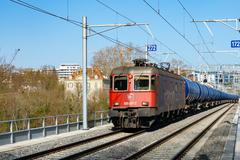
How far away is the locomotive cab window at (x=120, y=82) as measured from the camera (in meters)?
21.2

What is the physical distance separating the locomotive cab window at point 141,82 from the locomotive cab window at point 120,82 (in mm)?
523

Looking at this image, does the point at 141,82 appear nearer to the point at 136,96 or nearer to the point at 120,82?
the point at 136,96

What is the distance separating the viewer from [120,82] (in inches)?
840

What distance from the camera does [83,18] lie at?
22.5 m

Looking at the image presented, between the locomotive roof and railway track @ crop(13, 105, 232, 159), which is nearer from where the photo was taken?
railway track @ crop(13, 105, 232, 159)

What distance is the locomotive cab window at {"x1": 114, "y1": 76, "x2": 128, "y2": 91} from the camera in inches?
834

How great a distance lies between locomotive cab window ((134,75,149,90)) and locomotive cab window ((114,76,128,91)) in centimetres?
52

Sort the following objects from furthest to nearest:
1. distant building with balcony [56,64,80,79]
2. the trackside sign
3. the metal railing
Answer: distant building with balcony [56,64,80,79] < the trackside sign < the metal railing

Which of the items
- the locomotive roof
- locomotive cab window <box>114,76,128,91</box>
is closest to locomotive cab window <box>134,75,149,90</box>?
the locomotive roof

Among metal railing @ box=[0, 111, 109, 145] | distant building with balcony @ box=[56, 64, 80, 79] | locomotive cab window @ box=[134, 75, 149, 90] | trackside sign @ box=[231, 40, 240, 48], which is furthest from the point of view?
distant building with balcony @ box=[56, 64, 80, 79]

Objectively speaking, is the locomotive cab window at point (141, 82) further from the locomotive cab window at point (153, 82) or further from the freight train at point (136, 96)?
the locomotive cab window at point (153, 82)

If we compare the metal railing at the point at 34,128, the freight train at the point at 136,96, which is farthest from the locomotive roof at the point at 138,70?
the metal railing at the point at 34,128

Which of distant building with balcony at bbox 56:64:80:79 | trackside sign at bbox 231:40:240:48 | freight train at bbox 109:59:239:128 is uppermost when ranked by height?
distant building with balcony at bbox 56:64:80:79

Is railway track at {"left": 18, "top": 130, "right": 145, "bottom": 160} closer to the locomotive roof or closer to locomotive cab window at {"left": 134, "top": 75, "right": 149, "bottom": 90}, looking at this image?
locomotive cab window at {"left": 134, "top": 75, "right": 149, "bottom": 90}
